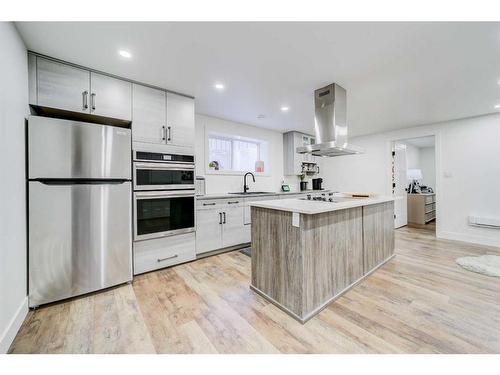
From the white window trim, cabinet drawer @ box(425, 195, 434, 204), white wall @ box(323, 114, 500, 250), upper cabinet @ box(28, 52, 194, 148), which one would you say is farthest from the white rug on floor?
upper cabinet @ box(28, 52, 194, 148)

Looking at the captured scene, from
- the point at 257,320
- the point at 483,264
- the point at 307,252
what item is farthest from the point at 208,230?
the point at 483,264

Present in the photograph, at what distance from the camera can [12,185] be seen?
59.0 inches

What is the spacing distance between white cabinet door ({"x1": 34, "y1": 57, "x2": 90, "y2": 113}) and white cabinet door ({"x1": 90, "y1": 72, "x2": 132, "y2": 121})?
57 mm

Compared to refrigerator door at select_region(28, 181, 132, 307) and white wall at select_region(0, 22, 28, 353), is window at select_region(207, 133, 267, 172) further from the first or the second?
white wall at select_region(0, 22, 28, 353)

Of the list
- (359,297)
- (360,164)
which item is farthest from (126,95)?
(360,164)

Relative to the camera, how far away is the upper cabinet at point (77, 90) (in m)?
1.89

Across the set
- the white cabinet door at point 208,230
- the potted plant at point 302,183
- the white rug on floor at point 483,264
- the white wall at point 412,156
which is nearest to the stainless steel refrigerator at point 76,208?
the white cabinet door at point 208,230

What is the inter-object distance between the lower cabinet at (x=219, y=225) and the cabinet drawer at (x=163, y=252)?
16 centimetres

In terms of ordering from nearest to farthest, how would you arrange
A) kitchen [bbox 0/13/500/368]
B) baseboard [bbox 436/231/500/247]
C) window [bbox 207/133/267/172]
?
kitchen [bbox 0/13/500/368] < baseboard [bbox 436/231/500/247] < window [bbox 207/133/267/172]

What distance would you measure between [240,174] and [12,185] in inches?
121

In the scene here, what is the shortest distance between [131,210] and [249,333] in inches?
67.8

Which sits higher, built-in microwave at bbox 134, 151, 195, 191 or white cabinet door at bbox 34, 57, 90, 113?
white cabinet door at bbox 34, 57, 90, 113

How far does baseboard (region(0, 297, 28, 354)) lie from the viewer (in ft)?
4.28
